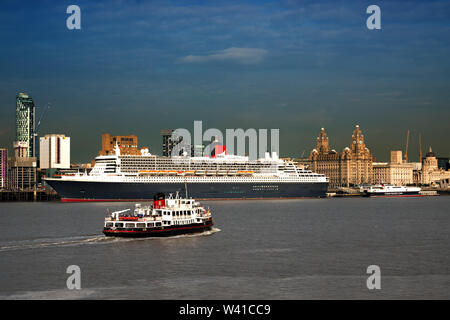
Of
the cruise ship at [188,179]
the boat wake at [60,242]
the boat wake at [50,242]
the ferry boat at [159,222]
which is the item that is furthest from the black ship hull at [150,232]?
the cruise ship at [188,179]

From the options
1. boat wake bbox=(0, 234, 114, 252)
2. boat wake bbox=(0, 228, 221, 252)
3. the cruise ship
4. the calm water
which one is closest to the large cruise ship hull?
the cruise ship

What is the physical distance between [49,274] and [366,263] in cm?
2148

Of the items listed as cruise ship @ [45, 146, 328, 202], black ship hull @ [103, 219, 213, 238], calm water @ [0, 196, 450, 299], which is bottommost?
calm water @ [0, 196, 450, 299]

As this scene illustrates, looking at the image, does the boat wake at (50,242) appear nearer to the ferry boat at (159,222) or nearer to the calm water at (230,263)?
the calm water at (230,263)

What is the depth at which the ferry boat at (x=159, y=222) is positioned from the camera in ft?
180

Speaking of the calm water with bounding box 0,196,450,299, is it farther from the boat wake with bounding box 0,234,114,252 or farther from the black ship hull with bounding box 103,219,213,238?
the black ship hull with bounding box 103,219,213,238

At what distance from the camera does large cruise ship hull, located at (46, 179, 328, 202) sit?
130m

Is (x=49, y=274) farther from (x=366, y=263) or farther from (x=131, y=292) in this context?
(x=366, y=263)

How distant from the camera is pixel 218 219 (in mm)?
78625

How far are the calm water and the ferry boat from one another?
1.19m

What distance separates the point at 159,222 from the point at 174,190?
261ft

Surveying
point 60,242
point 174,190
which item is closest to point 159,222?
point 60,242

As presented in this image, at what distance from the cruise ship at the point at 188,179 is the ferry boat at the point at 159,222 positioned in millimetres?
72921
